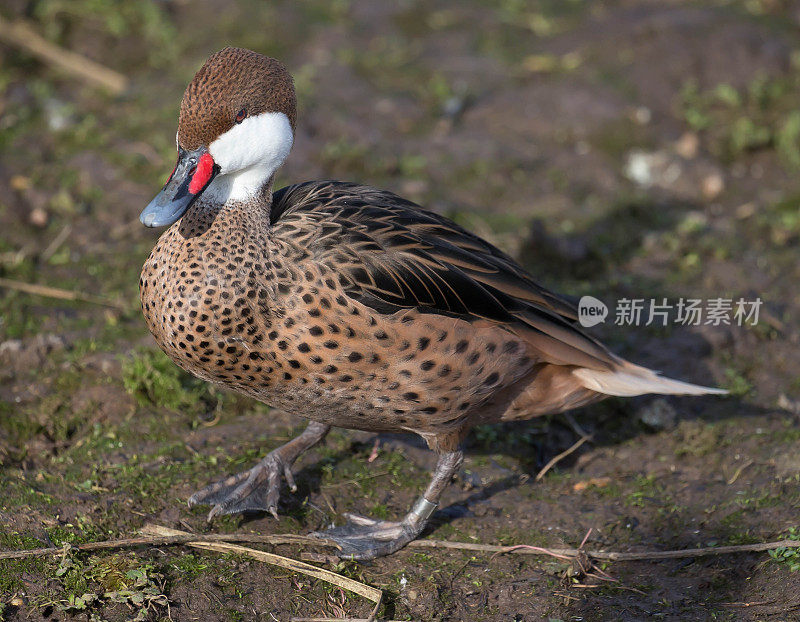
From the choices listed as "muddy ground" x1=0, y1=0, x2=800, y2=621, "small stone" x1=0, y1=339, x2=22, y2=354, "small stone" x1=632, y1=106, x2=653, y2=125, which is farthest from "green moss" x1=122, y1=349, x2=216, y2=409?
"small stone" x1=632, y1=106, x2=653, y2=125

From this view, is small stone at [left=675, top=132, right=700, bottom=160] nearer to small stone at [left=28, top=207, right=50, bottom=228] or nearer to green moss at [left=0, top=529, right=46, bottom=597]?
small stone at [left=28, top=207, right=50, bottom=228]

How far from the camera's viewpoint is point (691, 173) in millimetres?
6184

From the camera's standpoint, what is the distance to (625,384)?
372cm

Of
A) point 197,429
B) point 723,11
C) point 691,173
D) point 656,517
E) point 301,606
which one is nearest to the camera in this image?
point 301,606

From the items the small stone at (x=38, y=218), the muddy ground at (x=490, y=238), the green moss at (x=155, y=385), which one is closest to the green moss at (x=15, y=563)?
the muddy ground at (x=490, y=238)

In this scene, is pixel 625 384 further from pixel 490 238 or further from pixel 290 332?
pixel 490 238

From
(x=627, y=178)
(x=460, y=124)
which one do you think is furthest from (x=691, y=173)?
(x=460, y=124)

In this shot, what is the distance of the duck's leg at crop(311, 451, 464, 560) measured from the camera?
3418 millimetres

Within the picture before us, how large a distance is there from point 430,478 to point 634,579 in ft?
3.01

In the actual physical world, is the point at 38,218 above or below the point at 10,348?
above

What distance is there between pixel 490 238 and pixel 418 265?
2169 mm

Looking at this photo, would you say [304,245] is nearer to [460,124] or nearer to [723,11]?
[460,124]

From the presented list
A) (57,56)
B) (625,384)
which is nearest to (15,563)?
(625,384)

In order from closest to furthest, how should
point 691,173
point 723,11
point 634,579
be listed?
point 634,579 → point 691,173 → point 723,11
